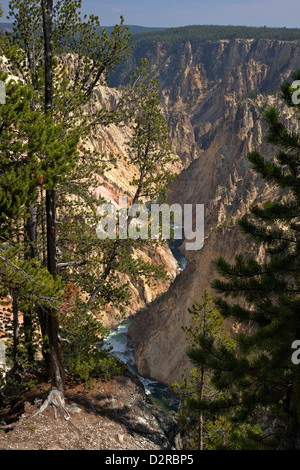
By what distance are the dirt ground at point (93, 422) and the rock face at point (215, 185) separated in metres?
5.03

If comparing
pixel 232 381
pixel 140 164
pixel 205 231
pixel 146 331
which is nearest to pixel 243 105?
pixel 205 231

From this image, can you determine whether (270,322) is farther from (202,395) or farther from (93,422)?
(202,395)

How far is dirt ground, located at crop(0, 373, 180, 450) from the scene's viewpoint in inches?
325

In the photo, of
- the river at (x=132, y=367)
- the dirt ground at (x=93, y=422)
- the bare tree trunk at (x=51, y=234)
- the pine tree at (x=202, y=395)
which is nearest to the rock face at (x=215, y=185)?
the river at (x=132, y=367)

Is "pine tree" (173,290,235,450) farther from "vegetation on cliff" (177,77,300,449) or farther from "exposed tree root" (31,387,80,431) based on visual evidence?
"exposed tree root" (31,387,80,431)

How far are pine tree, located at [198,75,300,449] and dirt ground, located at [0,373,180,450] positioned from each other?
7.04 feet

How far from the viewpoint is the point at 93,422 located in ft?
30.7

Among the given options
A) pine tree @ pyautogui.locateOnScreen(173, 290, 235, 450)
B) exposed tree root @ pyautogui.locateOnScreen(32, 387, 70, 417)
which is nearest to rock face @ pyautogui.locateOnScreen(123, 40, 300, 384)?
pine tree @ pyautogui.locateOnScreen(173, 290, 235, 450)

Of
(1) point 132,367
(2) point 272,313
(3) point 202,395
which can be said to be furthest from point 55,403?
(1) point 132,367

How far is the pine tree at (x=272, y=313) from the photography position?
26.2ft

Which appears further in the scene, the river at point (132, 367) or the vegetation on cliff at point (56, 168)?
the river at point (132, 367)

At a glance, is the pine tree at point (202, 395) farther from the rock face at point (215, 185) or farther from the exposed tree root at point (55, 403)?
the exposed tree root at point (55, 403)
